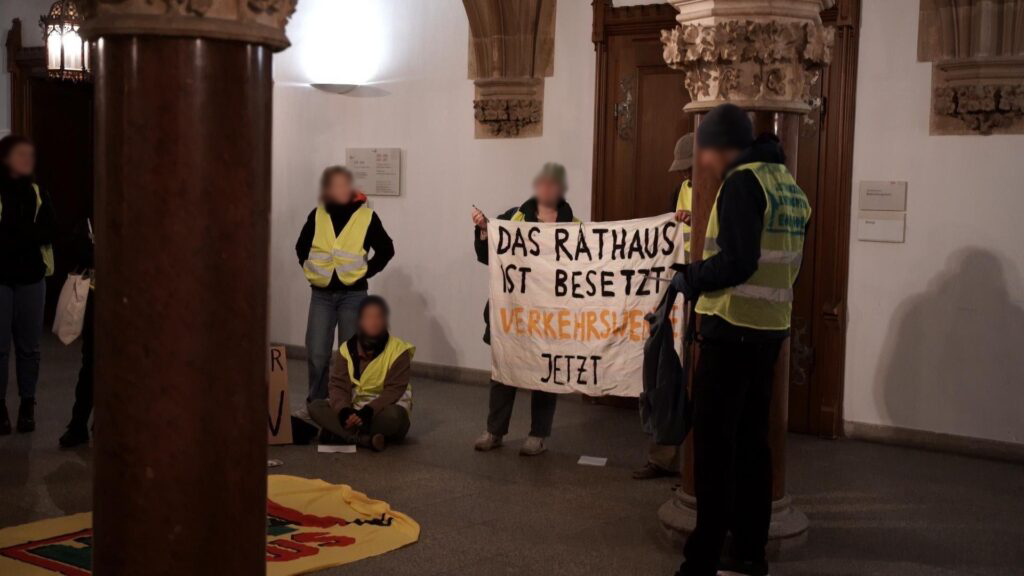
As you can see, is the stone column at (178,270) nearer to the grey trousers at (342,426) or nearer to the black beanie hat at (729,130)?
the black beanie hat at (729,130)

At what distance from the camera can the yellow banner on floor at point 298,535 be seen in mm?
4441

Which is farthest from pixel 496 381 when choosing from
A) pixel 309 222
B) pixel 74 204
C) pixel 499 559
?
pixel 74 204

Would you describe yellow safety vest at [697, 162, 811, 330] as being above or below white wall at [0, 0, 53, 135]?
below

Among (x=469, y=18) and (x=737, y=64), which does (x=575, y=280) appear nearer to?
(x=737, y=64)

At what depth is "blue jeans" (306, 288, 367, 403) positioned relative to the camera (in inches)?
284

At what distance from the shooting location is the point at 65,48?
28.4 feet

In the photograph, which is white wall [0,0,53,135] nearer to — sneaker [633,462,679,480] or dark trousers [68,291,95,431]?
dark trousers [68,291,95,431]

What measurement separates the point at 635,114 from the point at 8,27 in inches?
290

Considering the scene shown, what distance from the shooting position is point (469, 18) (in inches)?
348

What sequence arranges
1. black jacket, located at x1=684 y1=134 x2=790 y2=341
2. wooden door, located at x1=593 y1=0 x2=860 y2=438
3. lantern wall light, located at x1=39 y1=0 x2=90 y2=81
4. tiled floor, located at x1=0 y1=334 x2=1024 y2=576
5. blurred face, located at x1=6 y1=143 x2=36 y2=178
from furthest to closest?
lantern wall light, located at x1=39 y1=0 x2=90 y2=81
wooden door, located at x1=593 y1=0 x2=860 y2=438
blurred face, located at x1=6 y1=143 x2=36 y2=178
tiled floor, located at x1=0 y1=334 x2=1024 y2=576
black jacket, located at x1=684 y1=134 x2=790 y2=341

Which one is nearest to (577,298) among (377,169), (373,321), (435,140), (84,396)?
(373,321)

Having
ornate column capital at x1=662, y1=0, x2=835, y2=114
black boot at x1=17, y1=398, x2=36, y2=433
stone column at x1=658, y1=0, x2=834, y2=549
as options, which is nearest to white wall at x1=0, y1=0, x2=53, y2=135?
black boot at x1=17, y1=398, x2=36, y2=433

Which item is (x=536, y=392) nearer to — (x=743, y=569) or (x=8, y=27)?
(x=743, y=569)

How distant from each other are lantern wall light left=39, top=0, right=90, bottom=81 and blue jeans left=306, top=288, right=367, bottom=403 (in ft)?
9.82
